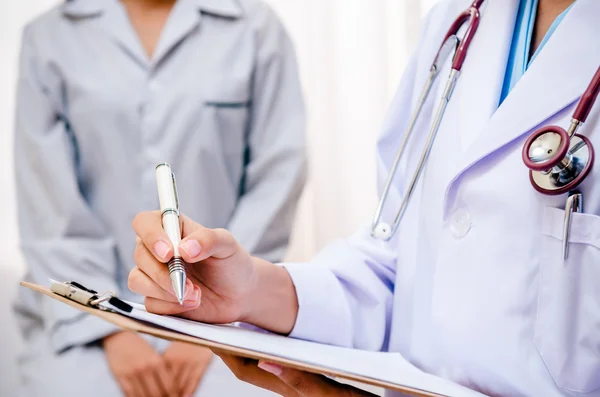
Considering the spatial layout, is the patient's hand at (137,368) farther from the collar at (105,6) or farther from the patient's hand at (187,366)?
the collar at (105,6)

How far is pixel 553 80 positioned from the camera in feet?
1.73

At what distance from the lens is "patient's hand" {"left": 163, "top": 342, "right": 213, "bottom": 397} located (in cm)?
102

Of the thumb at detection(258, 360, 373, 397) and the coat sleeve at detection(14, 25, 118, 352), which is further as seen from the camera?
the coat sleeve at detection(14, 25, 118, 352)

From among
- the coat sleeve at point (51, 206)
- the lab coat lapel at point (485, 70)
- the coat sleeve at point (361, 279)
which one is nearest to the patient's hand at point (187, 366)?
the coat sleeve at point (51, 206)

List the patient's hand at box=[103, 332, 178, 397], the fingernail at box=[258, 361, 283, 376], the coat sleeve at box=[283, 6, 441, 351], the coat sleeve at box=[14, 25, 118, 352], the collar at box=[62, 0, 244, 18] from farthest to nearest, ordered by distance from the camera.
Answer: the collar at box=[62, 0, 244, 18] → the coat sleeve at box=[14, 25, 118, 352] → the patient's hand at box=[103, 332, 178, 397] → the coat sleeve at box=[283, 6, 441, 351] → the fingernail at box=[258, 361, 283, 376]

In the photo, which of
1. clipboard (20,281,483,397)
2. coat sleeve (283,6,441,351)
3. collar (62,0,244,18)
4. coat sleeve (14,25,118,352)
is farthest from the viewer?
collar (62,0,244,18)

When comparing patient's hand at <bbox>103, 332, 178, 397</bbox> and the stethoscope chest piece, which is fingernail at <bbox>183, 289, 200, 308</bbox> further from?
patient's hand at <bbox>103, 332, 178, 397</bbox>

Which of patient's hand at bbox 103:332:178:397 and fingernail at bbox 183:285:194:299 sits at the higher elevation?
fingernail at bbox 183:285:194:299

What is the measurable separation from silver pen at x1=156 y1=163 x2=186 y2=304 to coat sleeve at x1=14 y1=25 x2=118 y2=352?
64cm

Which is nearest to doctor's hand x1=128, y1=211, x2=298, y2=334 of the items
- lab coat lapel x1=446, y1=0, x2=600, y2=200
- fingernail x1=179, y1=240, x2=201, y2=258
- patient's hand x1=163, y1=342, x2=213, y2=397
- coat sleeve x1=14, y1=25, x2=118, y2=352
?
fingernail x1=179, y1=240, x2=201, y2=258

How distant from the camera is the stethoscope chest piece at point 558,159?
1.53 feet

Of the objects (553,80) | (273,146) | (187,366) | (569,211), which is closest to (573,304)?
(569,211)

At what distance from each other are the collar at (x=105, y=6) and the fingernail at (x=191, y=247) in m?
0.93

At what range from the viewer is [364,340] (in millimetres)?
668
